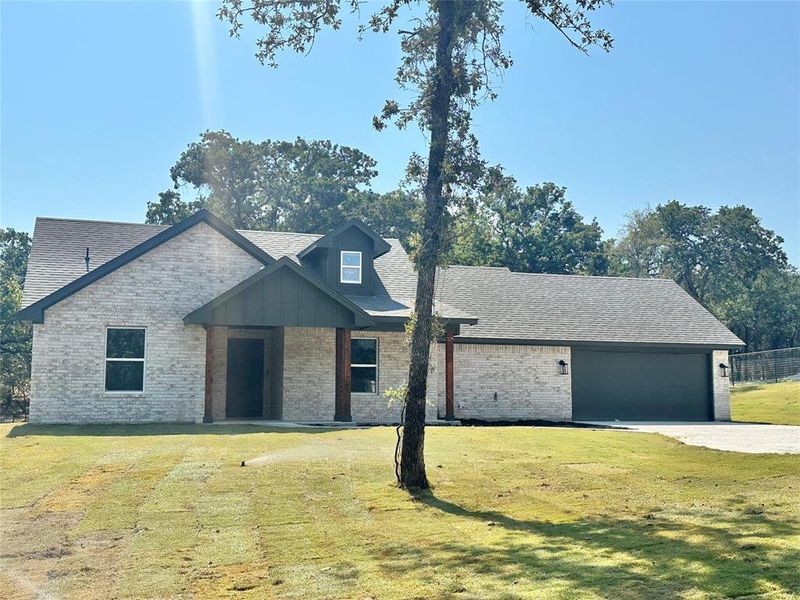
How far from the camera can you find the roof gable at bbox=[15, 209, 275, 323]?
1748 cm

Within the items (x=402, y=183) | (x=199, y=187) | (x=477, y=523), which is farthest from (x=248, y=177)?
(x=477, y=523)

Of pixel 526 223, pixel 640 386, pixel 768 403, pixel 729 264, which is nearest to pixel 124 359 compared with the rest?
pixel 640 386

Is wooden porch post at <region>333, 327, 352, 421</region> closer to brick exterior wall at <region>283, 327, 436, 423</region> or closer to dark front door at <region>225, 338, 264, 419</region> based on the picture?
brick exterior wall at <region>283, 327, 436, 423</region>

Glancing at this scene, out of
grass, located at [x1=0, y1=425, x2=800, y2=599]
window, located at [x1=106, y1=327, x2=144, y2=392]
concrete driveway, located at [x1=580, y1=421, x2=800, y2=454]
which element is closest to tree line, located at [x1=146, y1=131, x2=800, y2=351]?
concrete driveway, located at [x1=580, y1=421, x2=800, y2=454]

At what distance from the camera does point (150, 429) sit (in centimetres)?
1655

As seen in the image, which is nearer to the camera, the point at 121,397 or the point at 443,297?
the point at 121,397

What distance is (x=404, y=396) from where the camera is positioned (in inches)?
426

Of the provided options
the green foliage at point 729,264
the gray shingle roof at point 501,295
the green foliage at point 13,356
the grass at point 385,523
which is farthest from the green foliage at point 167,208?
the grass at point 385,523

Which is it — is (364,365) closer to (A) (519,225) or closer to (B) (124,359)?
(B) (124,359)

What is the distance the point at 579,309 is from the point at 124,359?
612 inches

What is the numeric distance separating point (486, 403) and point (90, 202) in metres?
18.2

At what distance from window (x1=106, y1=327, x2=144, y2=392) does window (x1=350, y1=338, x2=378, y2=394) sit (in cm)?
551

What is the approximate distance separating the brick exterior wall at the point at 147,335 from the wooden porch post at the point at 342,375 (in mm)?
3099

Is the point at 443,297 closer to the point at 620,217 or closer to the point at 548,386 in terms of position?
the point at 548,386
